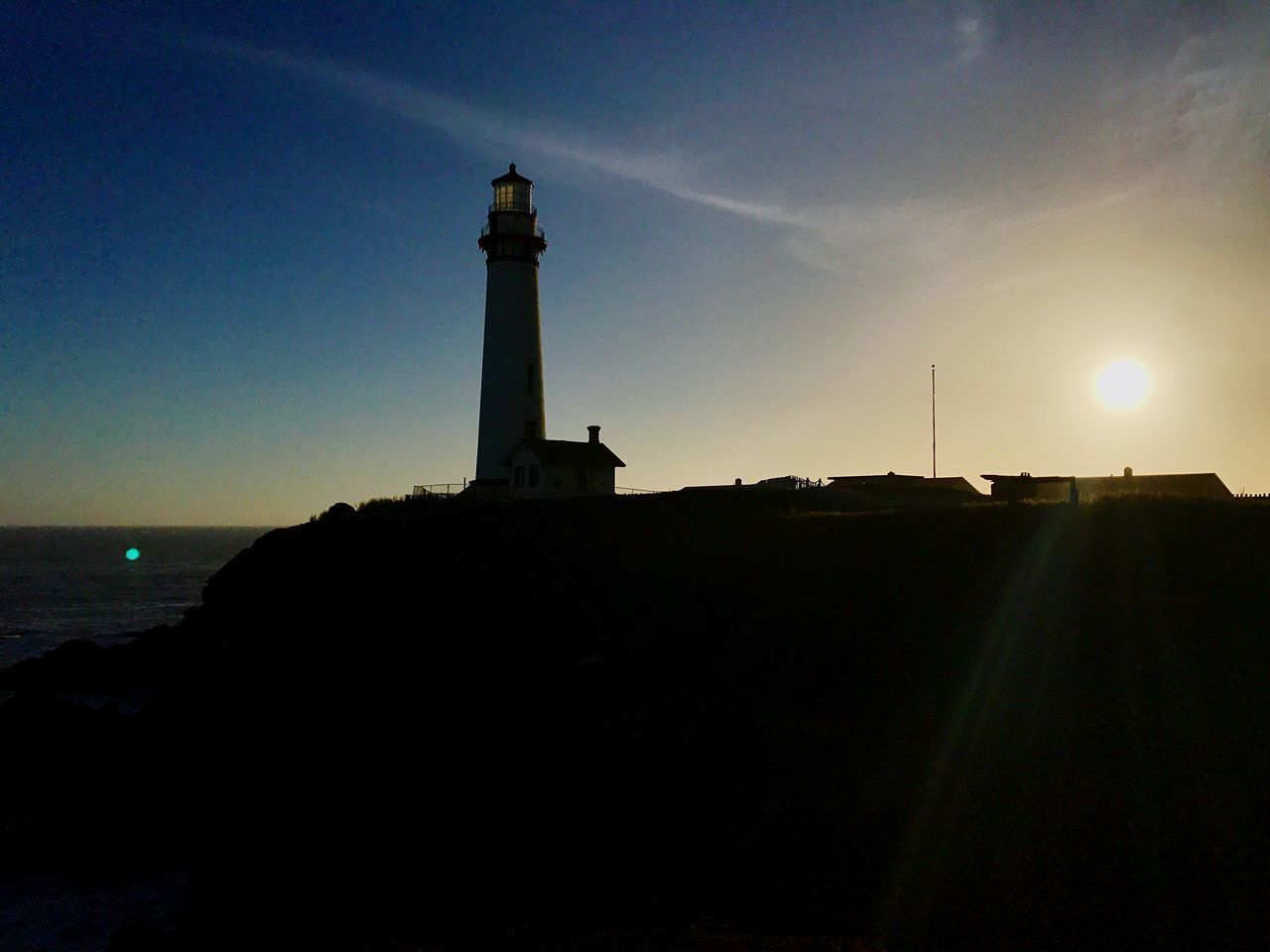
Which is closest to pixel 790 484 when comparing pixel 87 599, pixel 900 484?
pixel 900 484

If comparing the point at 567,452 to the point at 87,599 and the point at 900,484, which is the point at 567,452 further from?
the point at 87,599

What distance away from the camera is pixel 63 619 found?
6066 cm

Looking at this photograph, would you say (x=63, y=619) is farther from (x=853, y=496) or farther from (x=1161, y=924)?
(x=1161, y=924)

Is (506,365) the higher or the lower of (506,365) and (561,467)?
the higher

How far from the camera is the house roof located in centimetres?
4034

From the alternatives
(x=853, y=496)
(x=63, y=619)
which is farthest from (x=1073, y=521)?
(x=63, y=619)

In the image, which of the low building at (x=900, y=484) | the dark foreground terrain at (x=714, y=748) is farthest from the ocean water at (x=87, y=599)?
the low building at (x=900, y=484)

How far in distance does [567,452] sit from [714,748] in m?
25.1

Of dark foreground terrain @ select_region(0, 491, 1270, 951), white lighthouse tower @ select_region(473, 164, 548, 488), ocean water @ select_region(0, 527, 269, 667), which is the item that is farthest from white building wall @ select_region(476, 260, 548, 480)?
ocean water @ select_region(0, 527, 269, 667)

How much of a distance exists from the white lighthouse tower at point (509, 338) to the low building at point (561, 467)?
50.2 inches

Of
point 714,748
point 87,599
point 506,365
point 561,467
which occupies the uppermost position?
point 506,365

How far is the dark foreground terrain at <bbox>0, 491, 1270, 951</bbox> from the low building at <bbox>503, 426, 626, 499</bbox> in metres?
7.53

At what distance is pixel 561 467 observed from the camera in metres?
40.6

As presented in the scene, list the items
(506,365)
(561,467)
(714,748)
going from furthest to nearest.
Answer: (506,365), (561,467), (714,748)
